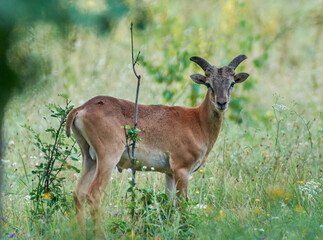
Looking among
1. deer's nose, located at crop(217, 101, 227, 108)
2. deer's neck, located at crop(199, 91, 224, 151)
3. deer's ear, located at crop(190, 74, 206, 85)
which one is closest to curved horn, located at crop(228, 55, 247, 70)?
deer's ear, located at crop(190, 74, 206, 85)

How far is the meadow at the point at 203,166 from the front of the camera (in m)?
4.32

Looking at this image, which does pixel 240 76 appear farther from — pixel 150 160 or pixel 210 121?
pixel 150 160

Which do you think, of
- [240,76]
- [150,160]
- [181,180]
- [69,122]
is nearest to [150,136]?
[150,160]

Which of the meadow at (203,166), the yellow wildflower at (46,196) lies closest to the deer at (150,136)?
the meadow at (203,166)

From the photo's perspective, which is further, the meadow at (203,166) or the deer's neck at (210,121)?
the deer's neck at (210,121)

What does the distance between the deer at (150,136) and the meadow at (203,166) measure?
23cm

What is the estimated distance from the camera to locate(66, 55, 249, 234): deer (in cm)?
520

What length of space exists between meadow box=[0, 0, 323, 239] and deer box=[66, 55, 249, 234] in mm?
226

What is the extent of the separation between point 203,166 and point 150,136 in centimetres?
141

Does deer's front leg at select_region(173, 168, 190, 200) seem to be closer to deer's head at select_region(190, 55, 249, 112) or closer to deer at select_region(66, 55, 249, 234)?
deer at select_region(66, 55, 249, 234)

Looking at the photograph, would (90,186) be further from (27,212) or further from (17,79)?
(17,79)

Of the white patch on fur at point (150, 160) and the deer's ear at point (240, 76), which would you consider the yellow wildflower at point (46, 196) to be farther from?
the deer's ear at point (240, 76)

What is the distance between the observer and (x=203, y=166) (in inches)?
273

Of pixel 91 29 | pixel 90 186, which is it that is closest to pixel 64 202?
pixel 90 186
